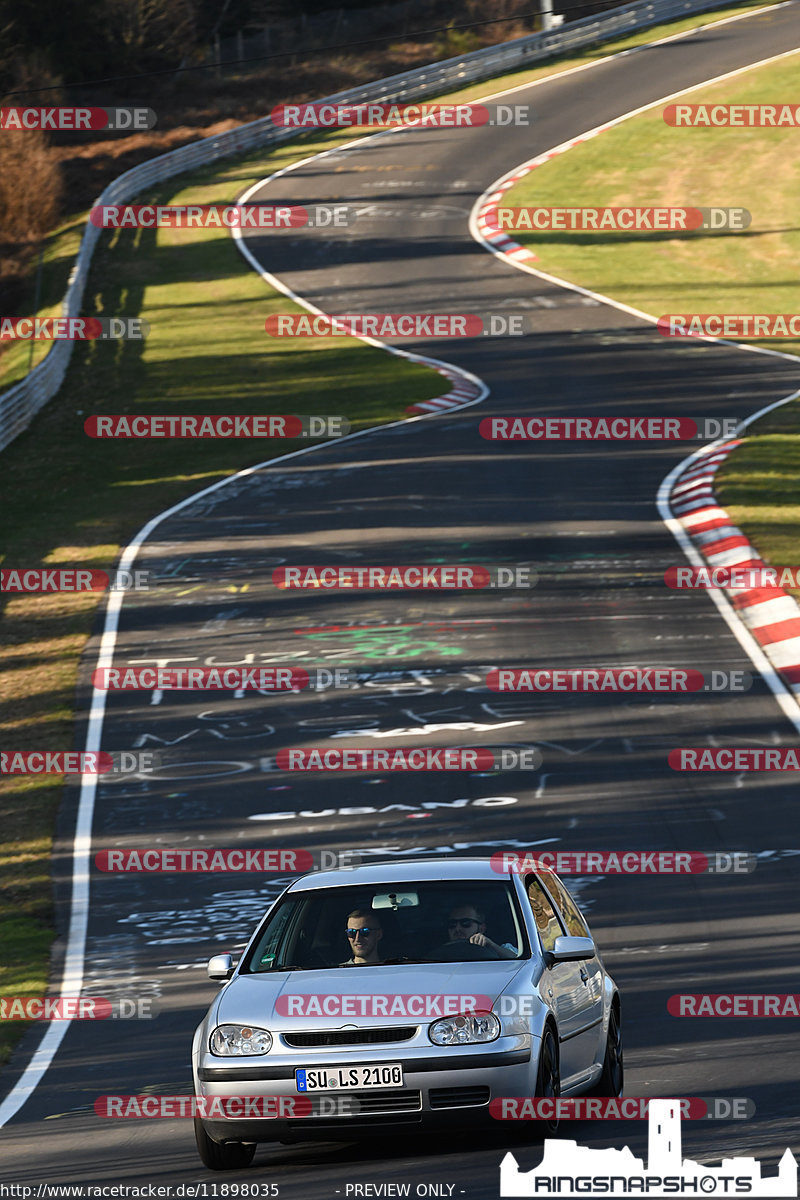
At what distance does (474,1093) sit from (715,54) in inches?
2314

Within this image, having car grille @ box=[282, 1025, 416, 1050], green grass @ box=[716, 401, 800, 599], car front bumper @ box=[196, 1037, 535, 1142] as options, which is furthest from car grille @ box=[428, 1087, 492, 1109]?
green grass @ box=[716, 401, 800, 599]

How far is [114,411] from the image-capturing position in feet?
116

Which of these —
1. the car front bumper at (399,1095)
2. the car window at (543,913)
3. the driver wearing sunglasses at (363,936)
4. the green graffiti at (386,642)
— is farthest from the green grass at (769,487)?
the car front bumper at (399,1095)

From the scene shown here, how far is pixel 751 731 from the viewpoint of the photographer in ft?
55.4

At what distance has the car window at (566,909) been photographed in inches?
373

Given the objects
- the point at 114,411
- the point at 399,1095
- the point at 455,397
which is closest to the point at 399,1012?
the point at 399,1095

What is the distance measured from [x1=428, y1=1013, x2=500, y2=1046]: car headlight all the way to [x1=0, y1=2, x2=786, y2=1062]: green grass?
4.84 m

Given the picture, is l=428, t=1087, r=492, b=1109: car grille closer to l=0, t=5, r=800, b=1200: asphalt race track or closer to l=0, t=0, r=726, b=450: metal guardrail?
l=0, t=5, r=800, b=1200: asphalt race track

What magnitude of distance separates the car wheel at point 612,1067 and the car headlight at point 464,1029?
111 centimetres

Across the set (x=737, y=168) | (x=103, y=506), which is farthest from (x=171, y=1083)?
(x=737, y=168)

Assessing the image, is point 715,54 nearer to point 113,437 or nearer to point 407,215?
point 407,215

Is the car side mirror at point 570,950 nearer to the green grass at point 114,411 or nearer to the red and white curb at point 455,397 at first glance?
the green grass at point 114,411

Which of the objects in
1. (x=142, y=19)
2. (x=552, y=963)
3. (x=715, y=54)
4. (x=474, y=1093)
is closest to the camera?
(x=474, y=1093)

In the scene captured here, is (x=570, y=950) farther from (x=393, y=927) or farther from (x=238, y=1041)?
(x=238, y=1041)
